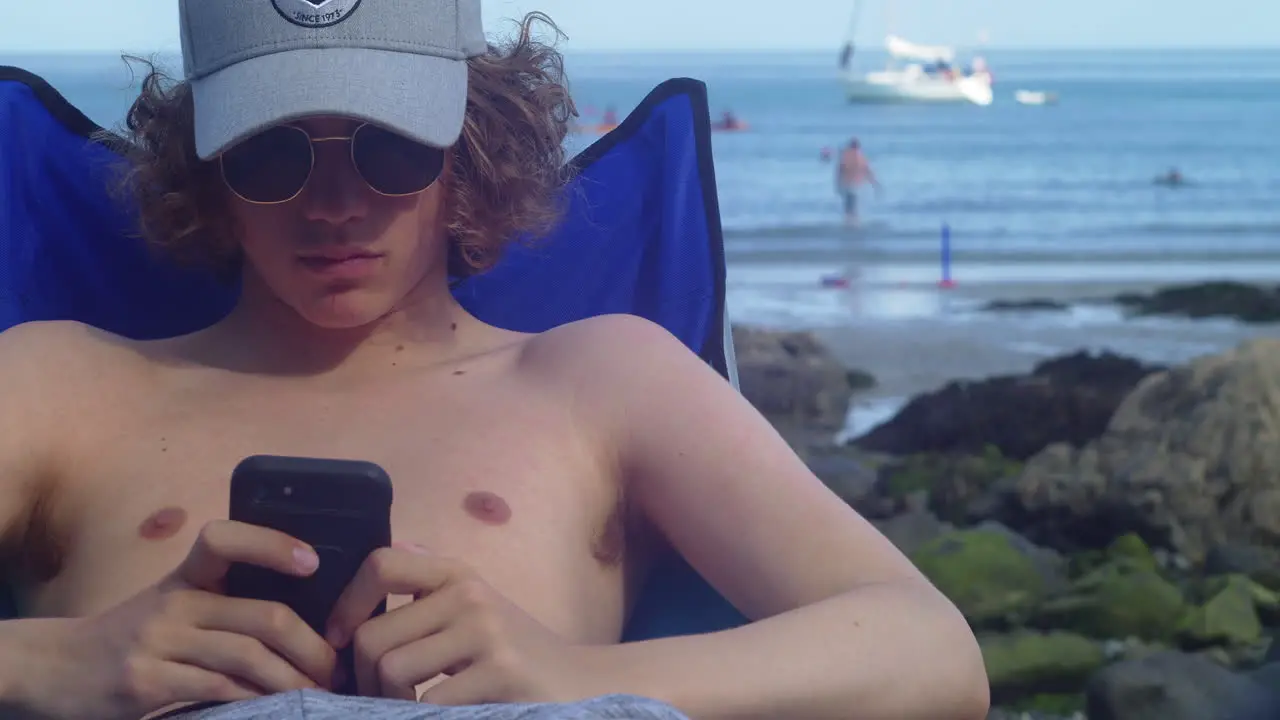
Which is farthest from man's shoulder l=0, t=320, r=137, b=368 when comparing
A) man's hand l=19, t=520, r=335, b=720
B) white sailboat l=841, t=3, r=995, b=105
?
white sailboat l=841, t=3, r=995, b=105

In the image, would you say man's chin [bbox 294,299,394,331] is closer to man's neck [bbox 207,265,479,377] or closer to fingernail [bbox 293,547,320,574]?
man's neck [bbox 207,265,479,377]

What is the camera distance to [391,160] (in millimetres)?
2031

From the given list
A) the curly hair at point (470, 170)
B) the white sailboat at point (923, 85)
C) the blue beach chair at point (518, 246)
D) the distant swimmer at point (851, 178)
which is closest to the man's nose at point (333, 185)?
the curly hair at point (470, 170)

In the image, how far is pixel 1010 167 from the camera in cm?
2916

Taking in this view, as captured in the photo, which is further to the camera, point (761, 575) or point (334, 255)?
point (334, 255)

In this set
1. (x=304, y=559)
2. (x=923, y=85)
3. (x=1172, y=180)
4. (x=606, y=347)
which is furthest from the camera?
(x=923, y=85)

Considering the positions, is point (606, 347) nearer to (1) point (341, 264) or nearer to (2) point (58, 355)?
(1) point (341, 264)

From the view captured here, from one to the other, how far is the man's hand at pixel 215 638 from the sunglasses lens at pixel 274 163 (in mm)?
586

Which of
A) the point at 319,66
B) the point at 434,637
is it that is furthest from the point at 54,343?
the point at 434,637

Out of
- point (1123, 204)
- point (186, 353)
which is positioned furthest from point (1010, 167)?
point (186, 353)

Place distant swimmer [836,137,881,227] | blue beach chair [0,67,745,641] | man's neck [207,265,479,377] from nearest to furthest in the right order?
man's neck [207,265,479,377]
blue beach chair [0,67,745,641]
distant swimmer [836,137,881,227]

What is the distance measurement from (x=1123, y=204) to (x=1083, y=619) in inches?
742

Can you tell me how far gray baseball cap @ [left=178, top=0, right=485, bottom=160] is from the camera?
2.01 metres

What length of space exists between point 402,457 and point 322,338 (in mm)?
306
